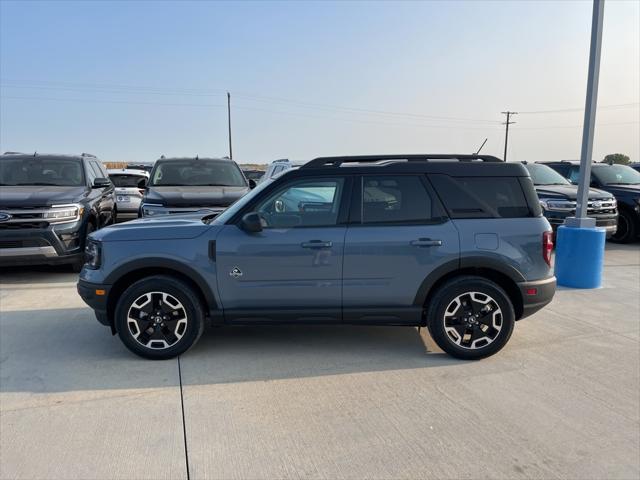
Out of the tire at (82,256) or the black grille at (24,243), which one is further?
the tire at (82,256)

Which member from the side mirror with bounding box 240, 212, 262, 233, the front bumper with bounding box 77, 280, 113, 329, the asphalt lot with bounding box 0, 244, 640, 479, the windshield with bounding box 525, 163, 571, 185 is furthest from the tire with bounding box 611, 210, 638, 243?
the front bumper with bounding box 77, 280, 113, 329

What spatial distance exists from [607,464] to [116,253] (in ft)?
12.8

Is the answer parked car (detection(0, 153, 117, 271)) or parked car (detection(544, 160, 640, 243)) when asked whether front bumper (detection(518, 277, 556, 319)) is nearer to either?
parked car (detection(0, 153, 117, 271))

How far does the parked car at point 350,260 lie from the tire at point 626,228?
806cm

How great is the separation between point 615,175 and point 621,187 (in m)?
0.77

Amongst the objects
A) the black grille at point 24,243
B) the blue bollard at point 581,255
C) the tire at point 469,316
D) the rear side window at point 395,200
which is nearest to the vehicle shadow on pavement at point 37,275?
the black grille at point 24,243

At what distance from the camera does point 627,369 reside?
4.25 metres

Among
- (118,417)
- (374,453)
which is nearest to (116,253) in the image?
(118,417)

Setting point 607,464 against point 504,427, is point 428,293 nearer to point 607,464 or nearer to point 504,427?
point 504,427

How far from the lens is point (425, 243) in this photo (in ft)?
14.1

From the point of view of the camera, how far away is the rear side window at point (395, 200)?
172 inches

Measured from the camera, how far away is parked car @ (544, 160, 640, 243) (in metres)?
10.8

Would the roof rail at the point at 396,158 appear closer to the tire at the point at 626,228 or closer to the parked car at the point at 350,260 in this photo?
the parked car at the point at 350,260

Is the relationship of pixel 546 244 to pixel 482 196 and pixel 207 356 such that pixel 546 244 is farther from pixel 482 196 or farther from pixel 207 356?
pixel 207 356
